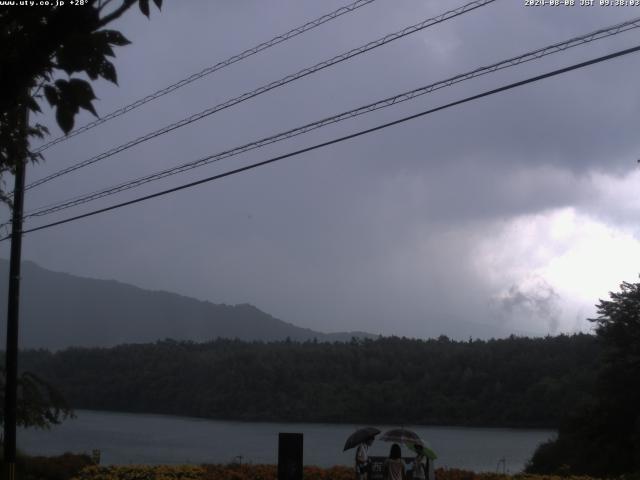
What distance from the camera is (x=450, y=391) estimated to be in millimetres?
41781

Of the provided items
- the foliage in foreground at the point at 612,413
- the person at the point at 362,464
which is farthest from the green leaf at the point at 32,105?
the foliage in foreground at the point at 612,413

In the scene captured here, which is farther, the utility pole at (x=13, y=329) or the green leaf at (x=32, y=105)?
the utility pole at (x=13, y=329)

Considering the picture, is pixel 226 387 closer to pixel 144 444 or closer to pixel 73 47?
pixel 144 444

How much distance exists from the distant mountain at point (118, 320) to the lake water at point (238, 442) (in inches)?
4127

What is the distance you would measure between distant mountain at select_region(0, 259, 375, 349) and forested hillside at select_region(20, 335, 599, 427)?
9364cm

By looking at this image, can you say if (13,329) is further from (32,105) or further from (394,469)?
(32,105)

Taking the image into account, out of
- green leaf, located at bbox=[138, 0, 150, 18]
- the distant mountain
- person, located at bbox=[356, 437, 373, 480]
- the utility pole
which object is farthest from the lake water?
the distant mountain

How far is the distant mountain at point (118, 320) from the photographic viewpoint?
6107 inches

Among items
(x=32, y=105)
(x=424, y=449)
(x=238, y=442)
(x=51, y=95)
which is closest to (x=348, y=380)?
(x=238, y=442)

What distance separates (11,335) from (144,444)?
59.1 feet

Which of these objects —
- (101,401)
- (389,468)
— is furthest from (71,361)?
(389,468)

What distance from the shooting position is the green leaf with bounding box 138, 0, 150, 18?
4547 millimetres

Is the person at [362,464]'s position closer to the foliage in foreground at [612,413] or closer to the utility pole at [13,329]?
the utility pole at [13,329]

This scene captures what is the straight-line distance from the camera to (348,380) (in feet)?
155
